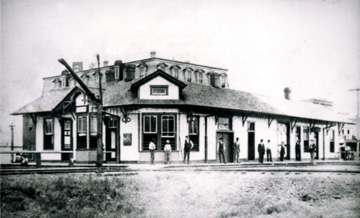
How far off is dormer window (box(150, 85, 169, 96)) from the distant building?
61 millimetres

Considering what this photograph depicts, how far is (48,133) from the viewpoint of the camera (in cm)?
3047

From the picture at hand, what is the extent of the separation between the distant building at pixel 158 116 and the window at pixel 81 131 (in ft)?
0.13

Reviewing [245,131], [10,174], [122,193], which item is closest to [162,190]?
[122,193]

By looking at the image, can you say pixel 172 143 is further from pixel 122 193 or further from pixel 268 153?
pixel 122 193

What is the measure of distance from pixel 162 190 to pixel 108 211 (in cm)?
225

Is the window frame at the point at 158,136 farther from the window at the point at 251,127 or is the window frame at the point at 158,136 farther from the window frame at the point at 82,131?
the window at the point at 251,127

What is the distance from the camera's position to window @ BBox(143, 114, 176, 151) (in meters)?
26.2

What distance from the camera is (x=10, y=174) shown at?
1448cm

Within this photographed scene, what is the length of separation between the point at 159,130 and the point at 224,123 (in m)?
5.64

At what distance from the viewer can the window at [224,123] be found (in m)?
29.5

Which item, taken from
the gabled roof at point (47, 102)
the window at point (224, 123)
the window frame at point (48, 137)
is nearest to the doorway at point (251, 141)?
the window at point (224, 123)

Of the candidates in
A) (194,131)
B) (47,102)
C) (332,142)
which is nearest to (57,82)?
(47,102)

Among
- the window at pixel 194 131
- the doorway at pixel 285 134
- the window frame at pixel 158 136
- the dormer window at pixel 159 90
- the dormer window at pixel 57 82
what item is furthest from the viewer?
the doorway at pixel 285 134

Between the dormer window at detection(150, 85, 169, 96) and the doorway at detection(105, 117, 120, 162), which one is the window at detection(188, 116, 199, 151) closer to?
the dormer window at detection(150, 85, 169, 96)
